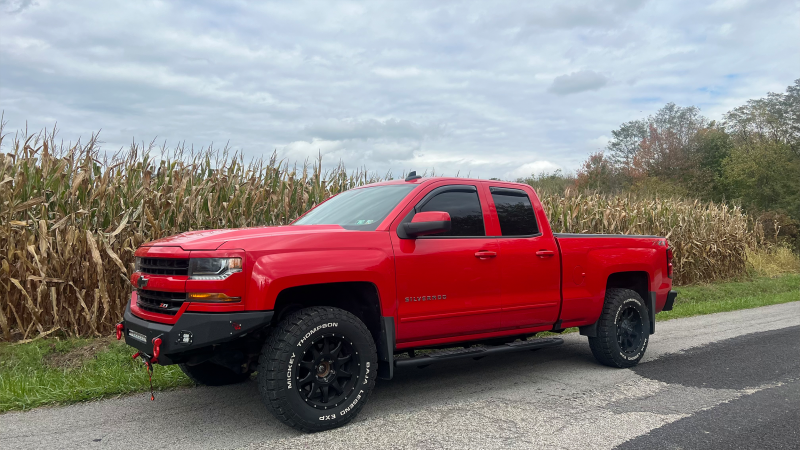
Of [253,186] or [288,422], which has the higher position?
[253,186]

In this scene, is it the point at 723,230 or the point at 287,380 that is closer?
the point at 287,380

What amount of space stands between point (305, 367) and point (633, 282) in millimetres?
4573

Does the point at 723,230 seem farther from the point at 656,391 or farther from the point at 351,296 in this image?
the point at 351,296

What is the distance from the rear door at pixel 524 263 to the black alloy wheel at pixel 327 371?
1.71m

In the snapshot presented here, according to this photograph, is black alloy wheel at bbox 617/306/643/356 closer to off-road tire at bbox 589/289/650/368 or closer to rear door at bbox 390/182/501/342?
off-road tire at bbox 589/289/650/368

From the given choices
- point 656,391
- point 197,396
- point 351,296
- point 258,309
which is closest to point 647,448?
point 656,391

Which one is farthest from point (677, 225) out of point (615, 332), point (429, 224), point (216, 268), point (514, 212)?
point (216, 268)

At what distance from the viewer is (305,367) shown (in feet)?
14.7

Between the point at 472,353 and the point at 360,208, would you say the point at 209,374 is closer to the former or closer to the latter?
the point at 360,208

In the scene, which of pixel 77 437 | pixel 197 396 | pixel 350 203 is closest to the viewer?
pixel 77 437

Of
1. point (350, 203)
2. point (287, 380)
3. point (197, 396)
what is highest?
point (350, 203)

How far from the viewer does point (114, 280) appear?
7668 mm

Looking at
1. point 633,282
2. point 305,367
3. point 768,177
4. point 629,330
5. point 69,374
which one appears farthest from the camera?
point 768,177

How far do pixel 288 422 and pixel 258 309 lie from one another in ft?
2.84
